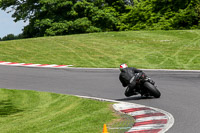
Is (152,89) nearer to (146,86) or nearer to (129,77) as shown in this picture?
(146,86)

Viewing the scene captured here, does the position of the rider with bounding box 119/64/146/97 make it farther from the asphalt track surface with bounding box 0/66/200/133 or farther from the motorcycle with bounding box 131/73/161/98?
the asphalt track surface with bounding box 0/66/200/133

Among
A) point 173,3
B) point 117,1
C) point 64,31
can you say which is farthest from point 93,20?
point 173,3

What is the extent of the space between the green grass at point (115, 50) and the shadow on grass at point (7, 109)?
10331mm

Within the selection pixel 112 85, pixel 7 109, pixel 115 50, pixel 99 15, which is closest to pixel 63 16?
pixel 99 15

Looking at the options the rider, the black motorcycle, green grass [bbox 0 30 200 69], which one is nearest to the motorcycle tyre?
the black motorcycle

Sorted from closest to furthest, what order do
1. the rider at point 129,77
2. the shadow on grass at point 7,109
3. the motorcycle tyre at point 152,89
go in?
the shadow on grass at point 7,109 < the motorcycle tyre at point 152,89 < the rider at point 129,77

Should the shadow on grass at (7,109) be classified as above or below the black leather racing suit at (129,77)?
below

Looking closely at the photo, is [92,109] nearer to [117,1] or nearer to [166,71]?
[166,71]

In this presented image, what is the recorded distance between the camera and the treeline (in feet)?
159

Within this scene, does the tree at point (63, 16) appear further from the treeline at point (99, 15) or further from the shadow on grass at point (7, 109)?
the shadow on grass at point (7, 109)

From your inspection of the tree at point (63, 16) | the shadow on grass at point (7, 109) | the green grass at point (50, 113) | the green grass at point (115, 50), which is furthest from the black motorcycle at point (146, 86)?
the tree at point (63, 16)

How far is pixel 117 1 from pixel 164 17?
26.3 feet

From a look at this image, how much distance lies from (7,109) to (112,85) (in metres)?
5.45

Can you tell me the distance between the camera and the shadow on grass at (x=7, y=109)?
40.6 ft
